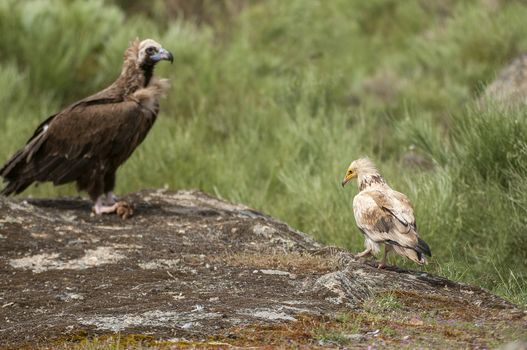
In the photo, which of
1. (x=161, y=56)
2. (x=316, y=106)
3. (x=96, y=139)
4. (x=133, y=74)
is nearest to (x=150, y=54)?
(x=161, y=56)

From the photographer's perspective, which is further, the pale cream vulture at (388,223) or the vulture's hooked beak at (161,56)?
the vulture's hooked beak at (161,56)

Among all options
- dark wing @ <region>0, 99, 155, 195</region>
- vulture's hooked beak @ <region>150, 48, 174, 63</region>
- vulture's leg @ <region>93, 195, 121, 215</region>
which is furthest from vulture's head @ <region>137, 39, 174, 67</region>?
vulture's leg @ <region>93, 195, 121, 215</region>

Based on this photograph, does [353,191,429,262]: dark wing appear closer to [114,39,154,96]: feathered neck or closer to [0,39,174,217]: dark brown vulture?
[0,39,174,217]: dark brown vulture

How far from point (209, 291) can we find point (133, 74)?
3307 millimetres

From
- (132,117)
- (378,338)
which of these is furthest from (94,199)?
(378,338)

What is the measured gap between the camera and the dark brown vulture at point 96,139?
8.23m

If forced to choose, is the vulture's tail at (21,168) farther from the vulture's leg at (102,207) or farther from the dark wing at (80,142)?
the vulture's leg at (102,207)

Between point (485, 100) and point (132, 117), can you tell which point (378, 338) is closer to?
point (132, 117)

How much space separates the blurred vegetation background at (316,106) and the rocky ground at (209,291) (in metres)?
0.96

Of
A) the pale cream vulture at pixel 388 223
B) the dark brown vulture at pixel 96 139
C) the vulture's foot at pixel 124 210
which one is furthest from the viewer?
the dark brown vulture at pixel 96 139

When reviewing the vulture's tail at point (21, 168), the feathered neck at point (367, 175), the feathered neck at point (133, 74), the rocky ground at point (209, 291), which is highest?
the feathered neck at point (133, 74)

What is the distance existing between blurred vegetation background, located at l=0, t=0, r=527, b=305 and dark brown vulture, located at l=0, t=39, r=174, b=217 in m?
1.55

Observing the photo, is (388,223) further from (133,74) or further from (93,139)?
(133,74)

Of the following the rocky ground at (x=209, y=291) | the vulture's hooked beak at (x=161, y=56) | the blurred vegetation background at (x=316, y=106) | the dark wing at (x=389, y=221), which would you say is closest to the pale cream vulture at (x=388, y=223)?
the dark wing at (x=389, y=221)
